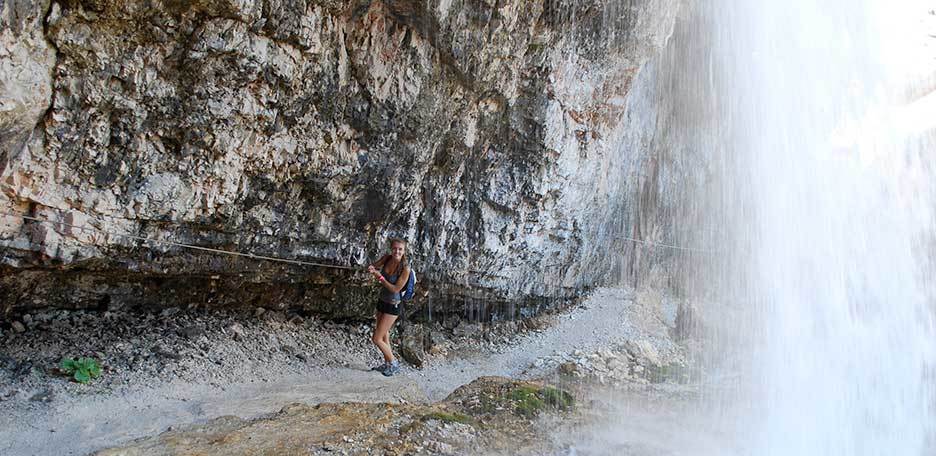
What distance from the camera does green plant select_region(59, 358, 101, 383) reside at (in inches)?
237

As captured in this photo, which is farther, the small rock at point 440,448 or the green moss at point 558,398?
the green moss at point 558,398

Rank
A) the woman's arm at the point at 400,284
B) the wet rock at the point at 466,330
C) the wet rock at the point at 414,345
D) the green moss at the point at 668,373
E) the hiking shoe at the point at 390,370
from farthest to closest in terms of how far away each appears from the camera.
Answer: the wet rock at the point at 466,330 < the green moss at the point at 668,373 < the wet rock at the point at 414,345 < the hiking shoe at the point at 390,370 < the woman's arm at the point at 400,284

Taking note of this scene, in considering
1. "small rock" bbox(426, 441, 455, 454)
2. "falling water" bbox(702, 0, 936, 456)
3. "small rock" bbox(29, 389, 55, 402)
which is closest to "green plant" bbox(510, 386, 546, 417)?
"small rock" bbox(426, 441, 455, 454)

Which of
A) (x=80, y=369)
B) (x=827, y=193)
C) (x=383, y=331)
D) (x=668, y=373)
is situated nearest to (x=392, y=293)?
(x=383, y=331)

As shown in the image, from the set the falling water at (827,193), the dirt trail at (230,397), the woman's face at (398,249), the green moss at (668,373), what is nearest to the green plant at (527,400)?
the dirt trail at (230,397)

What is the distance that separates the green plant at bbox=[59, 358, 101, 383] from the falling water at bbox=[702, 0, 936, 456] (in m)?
9.01

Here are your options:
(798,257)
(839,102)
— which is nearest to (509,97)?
(798,257)

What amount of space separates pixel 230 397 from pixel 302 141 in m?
3.01

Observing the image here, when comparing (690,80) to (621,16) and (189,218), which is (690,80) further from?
(189,218)

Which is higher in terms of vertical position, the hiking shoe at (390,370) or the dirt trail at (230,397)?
the hiking shoe at (390,370)

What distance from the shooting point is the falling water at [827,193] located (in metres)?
10.3

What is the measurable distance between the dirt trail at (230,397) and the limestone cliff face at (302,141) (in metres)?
1.17

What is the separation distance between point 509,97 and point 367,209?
2.78 metres

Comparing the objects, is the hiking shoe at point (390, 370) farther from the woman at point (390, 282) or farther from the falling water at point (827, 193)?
the falling water at point (827, 193)
